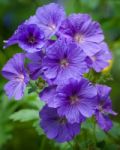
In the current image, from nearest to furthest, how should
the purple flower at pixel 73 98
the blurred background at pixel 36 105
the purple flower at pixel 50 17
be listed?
the purple flower at pixel 73 98, the purple flower at pixel 50 17, the blurred background at pixel 36 105

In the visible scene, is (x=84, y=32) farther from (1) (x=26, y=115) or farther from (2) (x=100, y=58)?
(1) (x=26, y=115)

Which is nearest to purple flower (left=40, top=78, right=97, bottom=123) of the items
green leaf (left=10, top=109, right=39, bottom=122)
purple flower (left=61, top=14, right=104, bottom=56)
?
purple flower (left=61, top=14, right=104, bottom=56)

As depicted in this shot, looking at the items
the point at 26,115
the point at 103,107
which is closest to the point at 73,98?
the point at 103,107

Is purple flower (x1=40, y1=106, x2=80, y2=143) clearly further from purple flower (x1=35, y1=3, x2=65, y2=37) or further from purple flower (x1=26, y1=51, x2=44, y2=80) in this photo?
purple flower (x1=35, y1=3, x2=65, y2=37)

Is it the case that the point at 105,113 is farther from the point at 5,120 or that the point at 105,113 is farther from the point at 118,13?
the point at 118,13

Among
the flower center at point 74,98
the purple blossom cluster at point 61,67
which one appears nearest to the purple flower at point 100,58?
the purple blossom cluster at point 61,67

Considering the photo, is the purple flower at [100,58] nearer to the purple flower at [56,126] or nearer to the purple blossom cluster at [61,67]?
the purple blossom cluster at [61,67]
